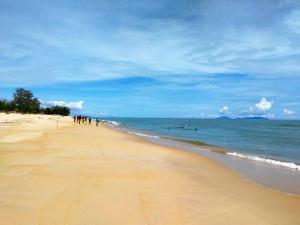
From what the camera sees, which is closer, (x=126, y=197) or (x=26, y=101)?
(x=126, y=197)

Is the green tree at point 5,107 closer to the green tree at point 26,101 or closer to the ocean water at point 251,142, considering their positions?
the green tree at point 26,101

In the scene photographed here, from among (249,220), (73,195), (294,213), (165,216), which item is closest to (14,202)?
(73,195)

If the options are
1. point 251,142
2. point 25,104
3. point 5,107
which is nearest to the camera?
point 251,142

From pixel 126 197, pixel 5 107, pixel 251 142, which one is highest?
pixel 5 107

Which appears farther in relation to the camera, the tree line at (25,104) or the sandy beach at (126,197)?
the tree line at (25,104)

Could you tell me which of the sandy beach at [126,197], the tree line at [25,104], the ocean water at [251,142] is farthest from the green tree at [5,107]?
the sandy beach at [126,197]

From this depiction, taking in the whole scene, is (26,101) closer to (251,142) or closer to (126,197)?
(251,142)

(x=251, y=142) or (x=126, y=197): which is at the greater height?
(x=251, y=142)

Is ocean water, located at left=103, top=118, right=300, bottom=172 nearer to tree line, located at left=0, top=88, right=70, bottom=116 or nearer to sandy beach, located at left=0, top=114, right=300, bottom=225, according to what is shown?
sandy beach, located at left=0, top=114, right=300, bottom=225

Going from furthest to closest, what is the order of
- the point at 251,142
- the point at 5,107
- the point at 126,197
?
the point at 5,107
the point at 251,142
the point at 126,197

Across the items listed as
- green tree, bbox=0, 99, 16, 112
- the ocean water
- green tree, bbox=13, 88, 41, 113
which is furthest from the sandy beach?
green tree, bbox=13, 88, 41, 113

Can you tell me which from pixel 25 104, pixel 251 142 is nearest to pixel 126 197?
pixel 251 142

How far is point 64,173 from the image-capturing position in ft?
40.7

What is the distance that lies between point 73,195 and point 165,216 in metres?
2.67
